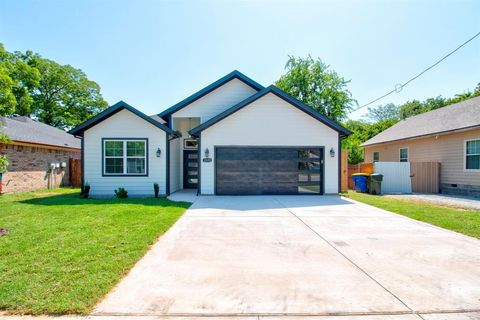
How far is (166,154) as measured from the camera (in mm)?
11227

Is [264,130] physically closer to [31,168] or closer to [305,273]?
[305,273]

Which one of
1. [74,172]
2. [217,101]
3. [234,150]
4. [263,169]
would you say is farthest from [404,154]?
[74,172]

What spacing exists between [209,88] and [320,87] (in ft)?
61.1

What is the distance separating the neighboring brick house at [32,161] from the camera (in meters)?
11.8

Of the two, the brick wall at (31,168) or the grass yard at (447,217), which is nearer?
the grass yard at (447,217)

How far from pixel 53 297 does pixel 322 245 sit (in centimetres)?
422

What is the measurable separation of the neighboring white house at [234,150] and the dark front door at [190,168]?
6.24ft

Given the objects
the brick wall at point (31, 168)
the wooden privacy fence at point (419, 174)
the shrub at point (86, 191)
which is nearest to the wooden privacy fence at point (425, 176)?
the wooden privacy fence at point (419, 174)

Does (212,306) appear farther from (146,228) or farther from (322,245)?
(146,228)

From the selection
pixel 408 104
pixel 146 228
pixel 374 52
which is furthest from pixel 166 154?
pixel 408 104

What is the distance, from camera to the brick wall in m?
11.8

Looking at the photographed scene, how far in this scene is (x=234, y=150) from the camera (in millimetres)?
11445

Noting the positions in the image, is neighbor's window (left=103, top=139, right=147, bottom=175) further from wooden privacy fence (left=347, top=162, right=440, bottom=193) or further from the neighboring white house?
wooden privacy fence (left=347, top=162, right=440, bottom=193)

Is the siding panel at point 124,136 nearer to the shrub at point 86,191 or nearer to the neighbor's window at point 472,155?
the shrub at point 86,191
